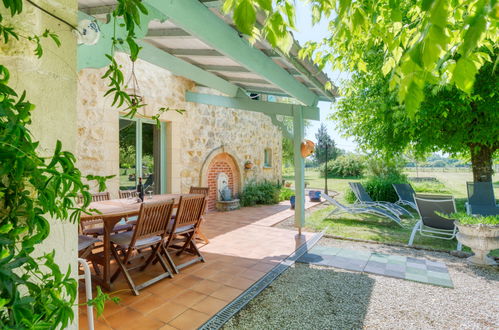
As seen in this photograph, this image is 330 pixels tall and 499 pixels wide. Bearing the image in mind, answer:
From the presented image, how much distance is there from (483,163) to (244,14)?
30.4 ft

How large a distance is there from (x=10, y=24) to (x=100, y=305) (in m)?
0.90

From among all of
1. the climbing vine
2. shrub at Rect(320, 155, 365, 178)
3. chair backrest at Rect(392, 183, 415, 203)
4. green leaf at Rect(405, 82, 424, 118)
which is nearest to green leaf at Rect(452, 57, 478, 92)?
green leaf at Rect(405, 82, 424, 118)

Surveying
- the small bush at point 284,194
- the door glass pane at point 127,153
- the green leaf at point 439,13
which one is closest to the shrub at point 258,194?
the small bush at point 284,194

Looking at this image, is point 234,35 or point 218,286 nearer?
point 218,286

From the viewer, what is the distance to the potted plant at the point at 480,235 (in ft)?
12.4

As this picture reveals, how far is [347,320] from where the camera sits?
260 centimetres

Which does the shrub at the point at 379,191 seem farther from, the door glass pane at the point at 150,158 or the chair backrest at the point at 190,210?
the chair backrest at the point at 190,210

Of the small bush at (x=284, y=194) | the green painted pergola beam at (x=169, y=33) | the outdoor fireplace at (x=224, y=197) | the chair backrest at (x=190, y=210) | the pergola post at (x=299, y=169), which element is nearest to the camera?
the chair backrest at (x=190, y=210)

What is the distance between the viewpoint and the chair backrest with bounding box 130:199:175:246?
3016mm

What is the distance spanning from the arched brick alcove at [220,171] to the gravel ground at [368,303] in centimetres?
488

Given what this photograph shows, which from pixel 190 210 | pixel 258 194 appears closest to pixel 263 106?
pixel 190 210

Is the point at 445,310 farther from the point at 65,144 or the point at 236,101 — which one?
the point at 236,101

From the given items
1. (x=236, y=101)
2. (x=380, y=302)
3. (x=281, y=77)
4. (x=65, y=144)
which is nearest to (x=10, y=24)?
(x=65, y=144)

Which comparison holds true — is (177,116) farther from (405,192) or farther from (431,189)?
(431,189)
